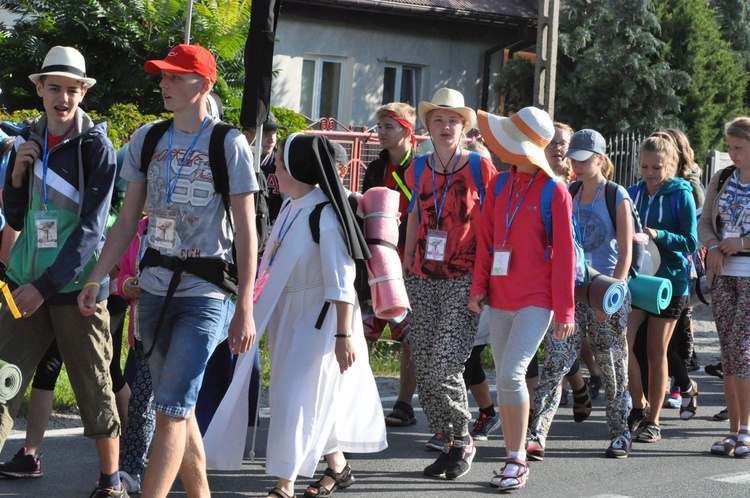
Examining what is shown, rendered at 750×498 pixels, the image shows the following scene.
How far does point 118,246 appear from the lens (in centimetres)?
499

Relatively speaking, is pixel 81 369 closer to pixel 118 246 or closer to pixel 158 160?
pixel 118 246

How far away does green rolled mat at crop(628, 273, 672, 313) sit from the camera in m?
7.34

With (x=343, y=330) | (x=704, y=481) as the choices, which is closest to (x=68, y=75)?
(x=343, y=330)

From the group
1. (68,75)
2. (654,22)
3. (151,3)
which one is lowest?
(68,75)

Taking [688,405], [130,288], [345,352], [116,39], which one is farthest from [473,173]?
[116,39]

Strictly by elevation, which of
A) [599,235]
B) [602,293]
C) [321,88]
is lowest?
[602,293]

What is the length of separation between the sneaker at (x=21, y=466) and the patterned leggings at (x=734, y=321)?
14.2 ft

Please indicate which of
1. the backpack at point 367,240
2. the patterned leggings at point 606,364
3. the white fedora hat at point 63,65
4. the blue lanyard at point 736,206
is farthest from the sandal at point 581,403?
the white fedora hat at point 63,65

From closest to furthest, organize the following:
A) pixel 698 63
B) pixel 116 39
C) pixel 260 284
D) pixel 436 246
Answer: pixel 260 284 < pixel 436 246 < pixel 116 39 < pixel 698 63

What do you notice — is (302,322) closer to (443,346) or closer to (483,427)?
(443,346)

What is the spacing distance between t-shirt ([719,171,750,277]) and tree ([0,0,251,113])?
8.28 m

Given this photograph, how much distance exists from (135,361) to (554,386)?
8.35 feet

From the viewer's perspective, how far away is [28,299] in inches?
199

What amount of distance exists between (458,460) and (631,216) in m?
1.97
